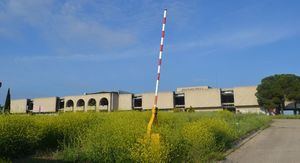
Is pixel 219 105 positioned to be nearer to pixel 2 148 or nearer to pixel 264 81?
pixel 264 81

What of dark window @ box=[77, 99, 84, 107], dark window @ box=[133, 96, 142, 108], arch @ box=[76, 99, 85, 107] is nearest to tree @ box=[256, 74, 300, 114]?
dark window @ box=[133, 96, 142, 108]

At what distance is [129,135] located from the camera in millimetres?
7934

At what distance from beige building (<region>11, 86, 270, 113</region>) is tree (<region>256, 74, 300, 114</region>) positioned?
527 centimetres

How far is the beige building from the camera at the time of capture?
83.5m

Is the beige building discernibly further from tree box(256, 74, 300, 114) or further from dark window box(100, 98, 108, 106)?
tree box(256, 74, 300, 114)

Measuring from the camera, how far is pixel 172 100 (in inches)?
3681

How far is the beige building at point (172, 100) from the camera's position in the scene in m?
83.5

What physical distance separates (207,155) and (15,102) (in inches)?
4519

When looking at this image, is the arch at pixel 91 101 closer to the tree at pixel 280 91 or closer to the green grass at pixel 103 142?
the tree at pixel 280 91

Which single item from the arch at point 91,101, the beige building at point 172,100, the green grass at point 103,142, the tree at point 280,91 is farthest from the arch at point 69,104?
the green grass at point 103,142

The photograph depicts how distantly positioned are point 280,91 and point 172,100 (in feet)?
94.1

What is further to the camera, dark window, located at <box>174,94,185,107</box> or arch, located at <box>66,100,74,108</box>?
arch, located at <box>66,100,74,108</box>

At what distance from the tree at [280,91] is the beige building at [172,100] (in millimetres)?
Result: 5272

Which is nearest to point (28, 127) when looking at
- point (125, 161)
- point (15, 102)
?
point (125, 161)
